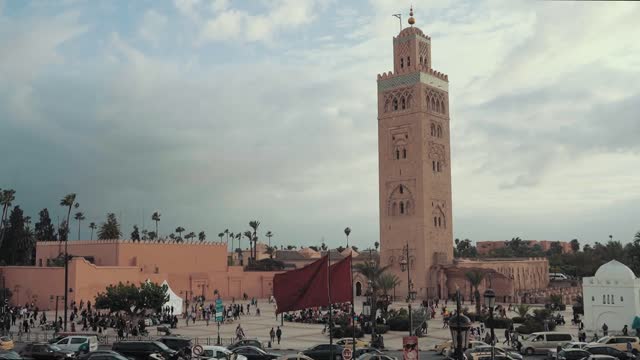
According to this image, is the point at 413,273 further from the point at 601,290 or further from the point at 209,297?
the point at 601,290

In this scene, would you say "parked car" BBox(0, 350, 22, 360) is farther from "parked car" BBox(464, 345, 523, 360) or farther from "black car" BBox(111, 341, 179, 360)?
"parked car" BBox(464, 345, 523, 360)

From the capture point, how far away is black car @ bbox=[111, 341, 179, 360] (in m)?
22.5

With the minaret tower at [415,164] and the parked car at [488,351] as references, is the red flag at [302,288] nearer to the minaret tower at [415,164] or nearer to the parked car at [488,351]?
the parked car at [488,351]

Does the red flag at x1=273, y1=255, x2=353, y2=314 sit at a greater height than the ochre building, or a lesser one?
lesser

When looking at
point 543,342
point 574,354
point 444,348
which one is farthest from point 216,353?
point 543,342

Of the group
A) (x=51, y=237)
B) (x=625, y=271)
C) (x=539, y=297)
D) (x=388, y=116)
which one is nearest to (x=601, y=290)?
(x=625, y=271)

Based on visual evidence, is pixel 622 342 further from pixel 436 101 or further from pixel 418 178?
pixel 436 101

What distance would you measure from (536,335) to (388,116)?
38618 mm

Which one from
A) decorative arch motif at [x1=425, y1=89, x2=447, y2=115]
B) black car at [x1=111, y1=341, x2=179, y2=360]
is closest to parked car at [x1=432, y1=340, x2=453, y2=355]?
black car at [x1=111, y1=341, x2=179, y2=360]

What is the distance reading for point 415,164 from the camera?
201 ft

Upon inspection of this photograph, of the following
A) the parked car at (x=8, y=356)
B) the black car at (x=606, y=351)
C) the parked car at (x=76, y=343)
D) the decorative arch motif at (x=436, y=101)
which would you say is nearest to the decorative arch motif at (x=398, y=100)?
the decorative arch motif at (x=436, y=101)

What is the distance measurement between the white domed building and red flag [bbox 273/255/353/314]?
23.0 m

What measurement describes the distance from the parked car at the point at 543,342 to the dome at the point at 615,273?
340 inches

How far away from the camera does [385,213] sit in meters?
62.5
